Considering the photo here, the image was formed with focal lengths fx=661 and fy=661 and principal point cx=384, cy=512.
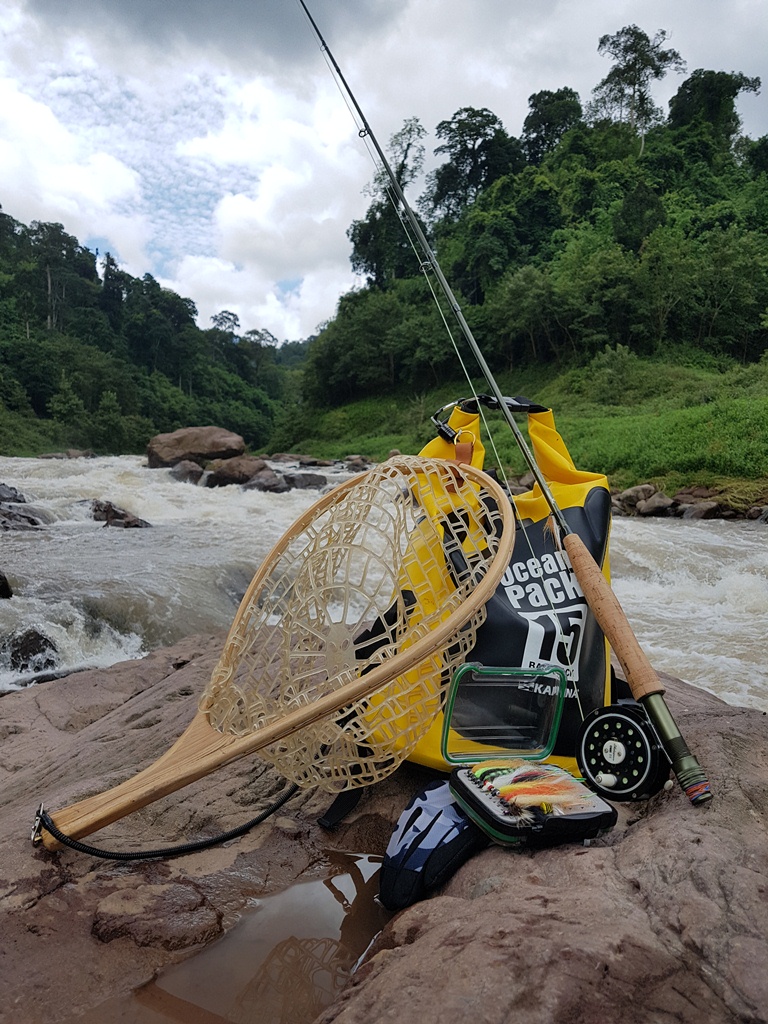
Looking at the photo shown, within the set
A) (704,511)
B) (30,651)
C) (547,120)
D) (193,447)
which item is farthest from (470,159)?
(30,651)

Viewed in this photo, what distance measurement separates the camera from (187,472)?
1761 centimetres

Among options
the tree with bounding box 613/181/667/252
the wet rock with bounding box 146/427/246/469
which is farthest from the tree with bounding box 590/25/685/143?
the wet rock with bounding box 146/427/246/469

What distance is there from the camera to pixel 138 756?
2400mm

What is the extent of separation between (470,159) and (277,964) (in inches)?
1966

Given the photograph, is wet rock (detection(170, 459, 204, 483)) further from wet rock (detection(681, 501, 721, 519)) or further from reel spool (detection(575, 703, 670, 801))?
reel spool (detection(575, 703, 670, 801))

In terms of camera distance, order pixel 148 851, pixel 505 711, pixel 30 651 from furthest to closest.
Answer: pixel 30 651, pixel 505 711, pixel 148 851

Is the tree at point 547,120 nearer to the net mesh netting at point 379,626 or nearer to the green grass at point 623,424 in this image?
the green grass at point 623,424

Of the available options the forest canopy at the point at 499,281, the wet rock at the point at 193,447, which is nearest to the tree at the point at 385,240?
the forest canopy at the point at 499,281

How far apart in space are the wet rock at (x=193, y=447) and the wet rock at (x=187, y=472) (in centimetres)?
141

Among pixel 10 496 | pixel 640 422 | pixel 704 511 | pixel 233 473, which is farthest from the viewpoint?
pixel 640 422

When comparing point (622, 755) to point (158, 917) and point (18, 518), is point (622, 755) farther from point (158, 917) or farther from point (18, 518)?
point (18, 518)

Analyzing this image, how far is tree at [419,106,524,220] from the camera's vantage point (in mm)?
43406

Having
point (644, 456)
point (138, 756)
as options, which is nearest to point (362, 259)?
point (644, 456)

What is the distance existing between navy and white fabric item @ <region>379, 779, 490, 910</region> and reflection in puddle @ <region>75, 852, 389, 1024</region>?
11 centimetres
